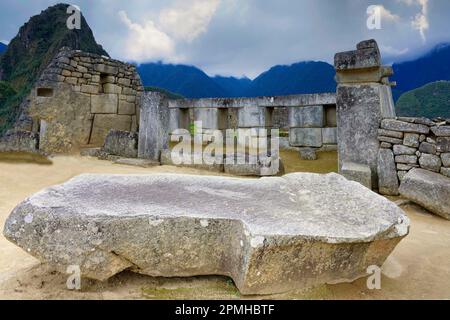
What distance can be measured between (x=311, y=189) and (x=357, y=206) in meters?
0.41

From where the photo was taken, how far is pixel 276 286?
2049 millimetres

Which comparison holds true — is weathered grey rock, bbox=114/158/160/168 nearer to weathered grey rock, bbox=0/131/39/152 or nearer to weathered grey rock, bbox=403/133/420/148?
weathered grey rock, bbox=0/131/39/152

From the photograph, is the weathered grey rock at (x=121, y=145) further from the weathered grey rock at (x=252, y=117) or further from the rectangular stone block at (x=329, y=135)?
the rectangular stone block at (x=329, y=135)

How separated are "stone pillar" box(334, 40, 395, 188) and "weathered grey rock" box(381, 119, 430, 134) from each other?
0.45ft

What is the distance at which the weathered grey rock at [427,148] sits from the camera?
16.8 feet

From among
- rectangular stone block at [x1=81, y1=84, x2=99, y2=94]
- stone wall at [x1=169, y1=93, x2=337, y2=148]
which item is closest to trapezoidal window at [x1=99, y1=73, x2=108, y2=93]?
rectangular stone block at [x1=81, y1=84, x2=99, y2=94]

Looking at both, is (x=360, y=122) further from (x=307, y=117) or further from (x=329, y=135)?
(x=307, y=117)

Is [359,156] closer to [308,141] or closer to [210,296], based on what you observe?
[308,141]

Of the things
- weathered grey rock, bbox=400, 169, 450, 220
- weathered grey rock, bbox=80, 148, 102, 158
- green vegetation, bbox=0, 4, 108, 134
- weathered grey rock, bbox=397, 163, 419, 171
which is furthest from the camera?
green vegetation, bbox=0, 4, 108, 134

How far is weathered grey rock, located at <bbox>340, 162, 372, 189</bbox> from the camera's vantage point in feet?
17.7

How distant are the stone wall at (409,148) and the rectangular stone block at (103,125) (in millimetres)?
6419

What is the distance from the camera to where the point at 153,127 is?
7.65m

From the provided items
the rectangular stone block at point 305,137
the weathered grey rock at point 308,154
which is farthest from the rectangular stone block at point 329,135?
the weathered grey rock at point 308,154

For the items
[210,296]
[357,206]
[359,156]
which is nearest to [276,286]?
[210,296]
